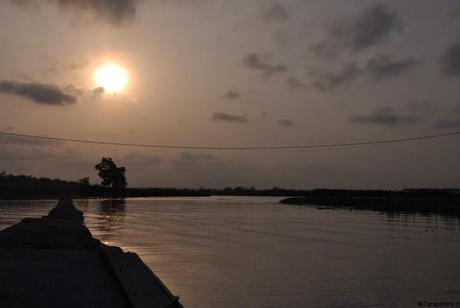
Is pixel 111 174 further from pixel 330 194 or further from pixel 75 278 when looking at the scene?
pixel 75 278

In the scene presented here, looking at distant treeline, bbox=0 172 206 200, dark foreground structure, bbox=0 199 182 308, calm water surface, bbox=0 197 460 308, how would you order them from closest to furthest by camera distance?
dark foreground structure, bbox=0 199 182 308
calm water surface, bbox=0 197 460 308
distant treeline, bbox=0 172 206 200

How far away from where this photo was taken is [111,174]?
6127 inches

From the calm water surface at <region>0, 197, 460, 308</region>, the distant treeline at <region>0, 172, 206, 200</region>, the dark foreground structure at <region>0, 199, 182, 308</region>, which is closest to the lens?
the dark foreground structure at <region>0, 199, 182, 308</region>

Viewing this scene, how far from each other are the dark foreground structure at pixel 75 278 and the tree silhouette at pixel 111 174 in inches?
5478

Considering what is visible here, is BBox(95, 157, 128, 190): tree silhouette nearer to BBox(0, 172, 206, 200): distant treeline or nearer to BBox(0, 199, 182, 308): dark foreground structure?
BBox(0, 172, 206, 200): distant treeline

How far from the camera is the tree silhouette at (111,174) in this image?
15538 cm

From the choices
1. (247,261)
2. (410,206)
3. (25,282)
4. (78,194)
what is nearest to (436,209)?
(410,206)

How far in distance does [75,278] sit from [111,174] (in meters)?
147

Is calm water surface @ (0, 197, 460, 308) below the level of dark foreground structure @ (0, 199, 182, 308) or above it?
below

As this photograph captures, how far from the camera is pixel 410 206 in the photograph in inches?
2867

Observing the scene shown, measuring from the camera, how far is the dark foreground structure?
10055 mm

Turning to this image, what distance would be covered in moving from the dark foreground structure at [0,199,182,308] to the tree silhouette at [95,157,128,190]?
139145 mm

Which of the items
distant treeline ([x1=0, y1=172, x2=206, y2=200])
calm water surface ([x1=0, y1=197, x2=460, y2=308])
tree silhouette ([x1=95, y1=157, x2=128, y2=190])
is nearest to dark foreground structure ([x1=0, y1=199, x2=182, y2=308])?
calm water surface ([x1=0, y1=197, x2=460, y2=308])

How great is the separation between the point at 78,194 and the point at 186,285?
129838mm
